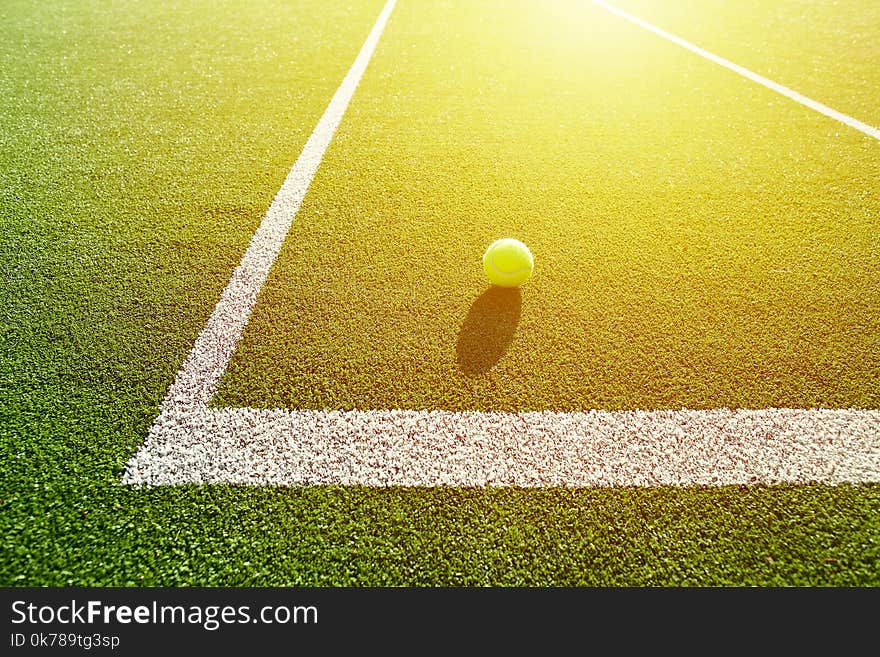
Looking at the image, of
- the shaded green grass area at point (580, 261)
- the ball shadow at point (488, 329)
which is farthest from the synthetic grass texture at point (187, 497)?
the ball shadow at point (488, 329)

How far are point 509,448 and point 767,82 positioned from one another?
4.55 metres

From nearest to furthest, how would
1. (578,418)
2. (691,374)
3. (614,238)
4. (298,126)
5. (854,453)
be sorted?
(854,453) < (578,418) < (691,374) < (614,238) < (298,126)

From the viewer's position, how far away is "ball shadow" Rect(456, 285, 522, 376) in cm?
197

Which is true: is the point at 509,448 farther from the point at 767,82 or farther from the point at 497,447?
the point at 767,82

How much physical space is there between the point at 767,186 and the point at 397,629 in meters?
3.03

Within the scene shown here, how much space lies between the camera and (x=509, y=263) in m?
2.20

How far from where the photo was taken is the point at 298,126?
3.74 m

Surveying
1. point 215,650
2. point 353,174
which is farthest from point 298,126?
point 215,650

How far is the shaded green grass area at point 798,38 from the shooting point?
432 cm

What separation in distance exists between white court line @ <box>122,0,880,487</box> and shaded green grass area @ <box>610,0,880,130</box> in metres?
3.27

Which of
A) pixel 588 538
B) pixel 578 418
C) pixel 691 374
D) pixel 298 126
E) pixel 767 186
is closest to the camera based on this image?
pixel 588 538

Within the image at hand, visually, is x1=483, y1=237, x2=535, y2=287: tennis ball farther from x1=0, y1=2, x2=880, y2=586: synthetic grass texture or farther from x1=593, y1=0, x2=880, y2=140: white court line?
x1=593, y1=0, x2=880, y2=140: white court line

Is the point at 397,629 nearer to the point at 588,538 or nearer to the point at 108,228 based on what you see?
the point at 588,538

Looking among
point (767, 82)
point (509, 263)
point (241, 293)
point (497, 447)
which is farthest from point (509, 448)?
point (767, 82)
